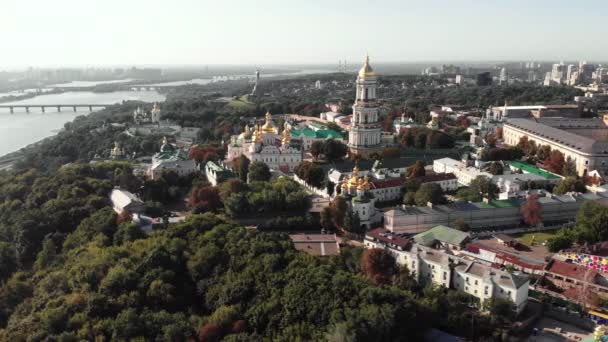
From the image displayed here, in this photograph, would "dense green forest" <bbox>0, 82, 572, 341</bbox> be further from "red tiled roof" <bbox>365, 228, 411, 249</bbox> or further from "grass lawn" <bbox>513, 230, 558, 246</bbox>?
"grass lawn" <bbox>513, 230, 558, 246</bbox>

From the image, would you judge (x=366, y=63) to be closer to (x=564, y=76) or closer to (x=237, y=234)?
(x=237, y=234)

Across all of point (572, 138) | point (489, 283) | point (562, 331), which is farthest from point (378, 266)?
point (572, 138)

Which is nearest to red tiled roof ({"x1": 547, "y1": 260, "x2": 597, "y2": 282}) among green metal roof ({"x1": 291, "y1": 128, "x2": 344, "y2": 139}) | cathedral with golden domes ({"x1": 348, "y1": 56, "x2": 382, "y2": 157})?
cathedral with golden domes ({"x1": 348, "y1": 56, "x2": 382, "y2": 157})

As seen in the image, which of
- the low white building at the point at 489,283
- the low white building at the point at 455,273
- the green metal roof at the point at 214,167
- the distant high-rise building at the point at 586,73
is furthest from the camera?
the distant high-rise building at the point at 586,73

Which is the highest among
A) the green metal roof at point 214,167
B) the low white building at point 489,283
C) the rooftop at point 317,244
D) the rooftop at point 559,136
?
the rooftop at point 559,136

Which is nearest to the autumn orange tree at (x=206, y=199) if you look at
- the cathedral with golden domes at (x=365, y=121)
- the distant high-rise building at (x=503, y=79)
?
the cathedral with golden domes at (x=365, y=121)

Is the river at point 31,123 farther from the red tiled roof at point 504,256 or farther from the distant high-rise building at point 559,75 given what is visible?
the distant high-rise building at point 559,75
